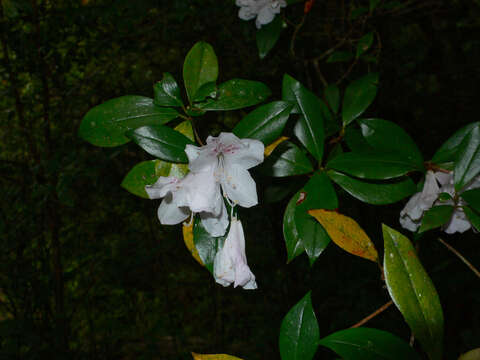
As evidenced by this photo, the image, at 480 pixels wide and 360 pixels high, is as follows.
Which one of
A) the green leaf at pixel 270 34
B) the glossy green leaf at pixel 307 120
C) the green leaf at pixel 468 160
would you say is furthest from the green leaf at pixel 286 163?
the green leaf at pixel 270 34

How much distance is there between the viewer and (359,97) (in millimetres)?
1049

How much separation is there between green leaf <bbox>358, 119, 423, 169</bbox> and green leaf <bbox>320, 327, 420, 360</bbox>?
40 cm

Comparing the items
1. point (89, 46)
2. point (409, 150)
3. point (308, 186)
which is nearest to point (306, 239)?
point (308, 186)

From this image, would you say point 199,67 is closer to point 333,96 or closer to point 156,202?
point 333,96

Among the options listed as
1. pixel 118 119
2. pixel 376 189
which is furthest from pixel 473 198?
pixel 118 119

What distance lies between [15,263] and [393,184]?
6.69ft

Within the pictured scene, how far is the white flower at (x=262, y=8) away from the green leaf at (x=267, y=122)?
0.65m

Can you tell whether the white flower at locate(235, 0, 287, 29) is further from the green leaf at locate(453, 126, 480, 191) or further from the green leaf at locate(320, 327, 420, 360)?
the green leaf at locate(320, 327, 420, 360)

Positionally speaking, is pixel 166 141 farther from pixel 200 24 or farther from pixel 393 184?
pixel 200 24

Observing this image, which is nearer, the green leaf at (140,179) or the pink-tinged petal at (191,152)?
the pink-tinged petal at (191,152)

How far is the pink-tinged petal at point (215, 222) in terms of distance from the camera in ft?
2.09

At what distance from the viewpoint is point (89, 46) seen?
202 cm

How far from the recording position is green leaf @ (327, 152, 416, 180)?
0.74 metres

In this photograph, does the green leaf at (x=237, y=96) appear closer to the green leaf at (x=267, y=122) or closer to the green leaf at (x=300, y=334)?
the green leaf at (x=267, y=122)
